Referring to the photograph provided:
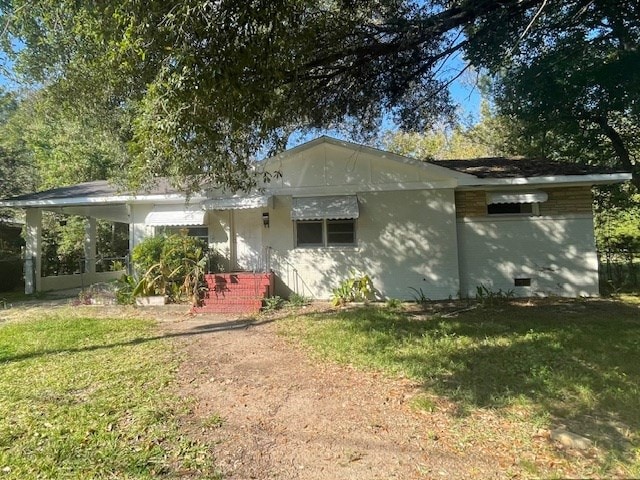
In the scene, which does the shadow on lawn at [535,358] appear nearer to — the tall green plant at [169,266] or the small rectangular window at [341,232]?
the small rectangular window at [341,232]

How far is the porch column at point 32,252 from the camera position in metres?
14.3

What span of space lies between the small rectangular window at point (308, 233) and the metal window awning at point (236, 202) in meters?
1.26

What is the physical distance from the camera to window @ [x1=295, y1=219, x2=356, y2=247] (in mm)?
11836

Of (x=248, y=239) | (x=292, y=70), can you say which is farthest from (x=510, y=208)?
(x=292, y=70)

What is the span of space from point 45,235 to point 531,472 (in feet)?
79.7

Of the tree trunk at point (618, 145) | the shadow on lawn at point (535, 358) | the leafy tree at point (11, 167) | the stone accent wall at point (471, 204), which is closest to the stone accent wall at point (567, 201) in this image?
the stone accent wall at point (471, 204)

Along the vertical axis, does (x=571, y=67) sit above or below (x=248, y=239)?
above

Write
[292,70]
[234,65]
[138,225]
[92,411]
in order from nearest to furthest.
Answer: [92,411]
[234,65]
[292,70]
[138,225]

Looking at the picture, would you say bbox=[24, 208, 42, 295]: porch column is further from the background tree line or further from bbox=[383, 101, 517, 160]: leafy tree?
bbox=[383, 101, 517, 160]: leafy tree

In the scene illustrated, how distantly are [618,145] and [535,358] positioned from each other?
1127 cm

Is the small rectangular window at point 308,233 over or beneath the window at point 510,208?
beneath

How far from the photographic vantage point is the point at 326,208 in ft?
37.3

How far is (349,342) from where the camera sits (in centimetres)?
704

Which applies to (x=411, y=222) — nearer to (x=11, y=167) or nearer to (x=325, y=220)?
(x=325, y=220)
